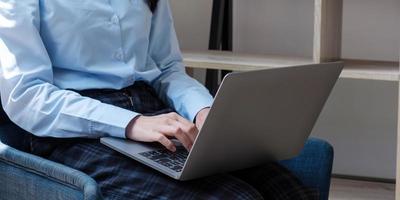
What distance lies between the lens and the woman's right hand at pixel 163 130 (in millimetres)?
1144

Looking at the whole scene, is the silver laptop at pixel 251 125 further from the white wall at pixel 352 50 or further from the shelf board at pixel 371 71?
the white wall at pixel 352 50

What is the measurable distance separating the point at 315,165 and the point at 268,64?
61 centimetres

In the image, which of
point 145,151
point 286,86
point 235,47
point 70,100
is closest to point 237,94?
point 286,86

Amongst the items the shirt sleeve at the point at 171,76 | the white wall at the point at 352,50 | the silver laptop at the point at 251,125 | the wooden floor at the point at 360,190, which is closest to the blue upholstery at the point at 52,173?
the silver laptop at the point at 251,125

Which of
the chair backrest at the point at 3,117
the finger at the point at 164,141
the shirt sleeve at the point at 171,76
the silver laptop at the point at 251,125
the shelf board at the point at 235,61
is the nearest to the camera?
the silver laptop at the point at 251,125

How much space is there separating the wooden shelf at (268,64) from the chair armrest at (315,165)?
1.57 feet

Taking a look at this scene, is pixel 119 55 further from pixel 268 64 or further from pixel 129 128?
pixel 268 64

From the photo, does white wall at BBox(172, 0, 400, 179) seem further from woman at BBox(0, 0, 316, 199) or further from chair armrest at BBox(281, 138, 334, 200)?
woman at BBox(0, 0, 316, 199)

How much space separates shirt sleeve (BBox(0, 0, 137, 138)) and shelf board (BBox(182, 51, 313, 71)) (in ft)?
2.49

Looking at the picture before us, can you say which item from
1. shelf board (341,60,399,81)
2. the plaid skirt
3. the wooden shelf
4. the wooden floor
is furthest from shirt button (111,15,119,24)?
the wooden floor

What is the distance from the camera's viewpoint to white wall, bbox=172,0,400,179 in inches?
92.6

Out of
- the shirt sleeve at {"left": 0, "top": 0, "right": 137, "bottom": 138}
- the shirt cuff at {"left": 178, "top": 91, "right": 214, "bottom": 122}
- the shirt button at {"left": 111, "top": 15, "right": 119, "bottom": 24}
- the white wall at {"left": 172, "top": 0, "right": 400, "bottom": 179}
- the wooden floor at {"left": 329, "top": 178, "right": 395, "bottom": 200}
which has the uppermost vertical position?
the shirt button at {"left": 111, "top": 15, "right": 119, "bottom": 24}

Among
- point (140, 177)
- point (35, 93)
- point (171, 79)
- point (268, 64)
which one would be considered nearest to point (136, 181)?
point (140, 177)

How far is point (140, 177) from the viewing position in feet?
3.75
